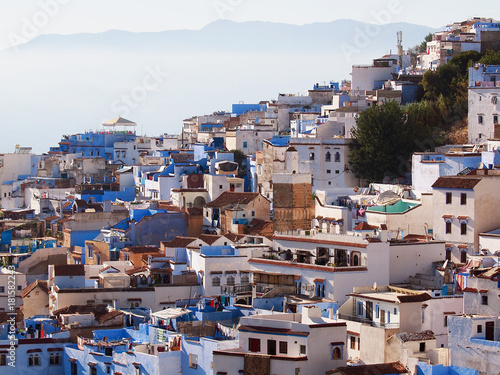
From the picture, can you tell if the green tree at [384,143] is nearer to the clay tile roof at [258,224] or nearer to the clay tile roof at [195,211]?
the clay tile roof at [258,224]

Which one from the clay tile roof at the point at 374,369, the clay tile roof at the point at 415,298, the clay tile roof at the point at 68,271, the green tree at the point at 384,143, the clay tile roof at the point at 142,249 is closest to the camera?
the clay tile roof at the point at 374,369

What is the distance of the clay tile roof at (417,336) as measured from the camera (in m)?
27.6

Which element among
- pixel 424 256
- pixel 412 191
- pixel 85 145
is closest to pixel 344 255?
pixel 424 256

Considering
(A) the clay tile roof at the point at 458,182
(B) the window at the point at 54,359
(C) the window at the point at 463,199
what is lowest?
(B) the window at the point at 54,359

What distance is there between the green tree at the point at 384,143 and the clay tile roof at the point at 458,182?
11120 mm

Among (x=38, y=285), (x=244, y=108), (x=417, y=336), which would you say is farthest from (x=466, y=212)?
(x=244, y=108)

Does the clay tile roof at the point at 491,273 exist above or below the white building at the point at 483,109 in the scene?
below

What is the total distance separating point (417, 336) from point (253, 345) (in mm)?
3877

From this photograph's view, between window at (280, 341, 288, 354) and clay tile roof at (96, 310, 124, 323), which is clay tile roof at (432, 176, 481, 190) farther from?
window at (280, 341, 288, 354)

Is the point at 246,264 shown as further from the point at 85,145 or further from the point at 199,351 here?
the point at 85,145

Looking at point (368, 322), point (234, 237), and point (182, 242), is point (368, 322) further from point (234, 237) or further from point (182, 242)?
point (182, 242)

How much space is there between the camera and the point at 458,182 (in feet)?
124

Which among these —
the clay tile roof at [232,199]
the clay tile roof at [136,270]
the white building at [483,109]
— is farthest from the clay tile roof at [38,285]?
the white building at [483,109]

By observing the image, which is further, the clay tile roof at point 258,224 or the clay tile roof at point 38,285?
the clay tile roof at point 258,224
